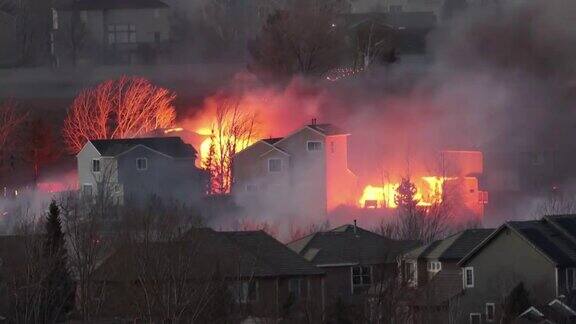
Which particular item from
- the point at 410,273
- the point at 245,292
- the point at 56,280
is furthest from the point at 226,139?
the point at 56,280

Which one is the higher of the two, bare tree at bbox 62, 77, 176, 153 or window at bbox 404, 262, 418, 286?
bare tree at bbox 62, 77, 176, 153

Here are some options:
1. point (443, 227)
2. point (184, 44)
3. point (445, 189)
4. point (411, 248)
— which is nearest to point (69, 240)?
point (411, 248)

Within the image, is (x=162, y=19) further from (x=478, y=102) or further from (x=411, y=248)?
(x=411, y=248)

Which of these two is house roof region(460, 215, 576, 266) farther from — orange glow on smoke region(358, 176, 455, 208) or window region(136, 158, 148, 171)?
window region(136, 158, 148, 171)

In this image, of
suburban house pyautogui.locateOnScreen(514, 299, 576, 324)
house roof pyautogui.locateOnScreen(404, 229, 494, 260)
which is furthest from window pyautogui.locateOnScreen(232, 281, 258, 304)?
suburban house pyautogui.locateOnScreen(514, 299, 576, 324)

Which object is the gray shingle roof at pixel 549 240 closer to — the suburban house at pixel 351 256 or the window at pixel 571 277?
the window at pixel 571 277

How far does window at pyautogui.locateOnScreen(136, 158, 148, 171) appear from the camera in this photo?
66.1 metres

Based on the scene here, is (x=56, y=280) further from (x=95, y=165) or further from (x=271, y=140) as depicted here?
(x=271, y=140)

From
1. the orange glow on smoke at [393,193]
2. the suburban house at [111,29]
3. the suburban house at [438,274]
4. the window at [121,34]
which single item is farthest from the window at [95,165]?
the window at [121,34]

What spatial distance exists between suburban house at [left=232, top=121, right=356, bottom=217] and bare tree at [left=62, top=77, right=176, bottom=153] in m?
5.99

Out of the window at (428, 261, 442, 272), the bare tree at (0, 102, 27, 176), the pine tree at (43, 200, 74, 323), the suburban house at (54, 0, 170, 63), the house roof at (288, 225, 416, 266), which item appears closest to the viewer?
the pine tree at (43, 200, 74, 323)

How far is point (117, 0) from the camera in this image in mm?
87438

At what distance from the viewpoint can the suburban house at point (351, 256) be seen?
162ft

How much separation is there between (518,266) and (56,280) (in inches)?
322
